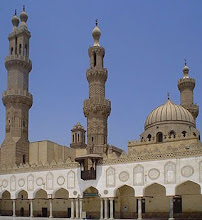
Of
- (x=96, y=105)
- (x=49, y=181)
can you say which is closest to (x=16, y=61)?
(x=96, y=105)

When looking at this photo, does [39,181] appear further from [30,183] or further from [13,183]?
[13,183]

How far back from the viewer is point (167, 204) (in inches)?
1125

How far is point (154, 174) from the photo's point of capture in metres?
25.8

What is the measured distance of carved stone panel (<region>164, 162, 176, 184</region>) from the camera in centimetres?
2484

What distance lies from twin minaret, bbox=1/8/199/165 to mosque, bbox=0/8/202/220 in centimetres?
10

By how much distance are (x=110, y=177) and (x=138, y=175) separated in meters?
2.40

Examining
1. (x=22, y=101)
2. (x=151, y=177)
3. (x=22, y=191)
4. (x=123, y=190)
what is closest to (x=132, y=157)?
(x=151, y=177)

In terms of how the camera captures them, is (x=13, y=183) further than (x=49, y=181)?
Yes

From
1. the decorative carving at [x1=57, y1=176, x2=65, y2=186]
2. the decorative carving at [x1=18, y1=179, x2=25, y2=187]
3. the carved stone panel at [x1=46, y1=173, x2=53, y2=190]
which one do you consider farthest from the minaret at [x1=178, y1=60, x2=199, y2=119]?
the decorative carving at [x1=18, y1=179, x2=25, y2=187]

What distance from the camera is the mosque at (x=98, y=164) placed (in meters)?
26.0

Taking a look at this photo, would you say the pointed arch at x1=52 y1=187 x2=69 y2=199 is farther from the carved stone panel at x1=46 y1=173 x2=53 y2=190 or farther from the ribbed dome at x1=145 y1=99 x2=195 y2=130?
the ribbed dome at x1=145 y1=99 x2=195 y2=130

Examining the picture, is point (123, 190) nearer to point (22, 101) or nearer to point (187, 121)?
point (187, 121)

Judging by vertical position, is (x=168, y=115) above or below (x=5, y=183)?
above

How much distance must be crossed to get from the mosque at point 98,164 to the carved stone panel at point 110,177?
7cm
